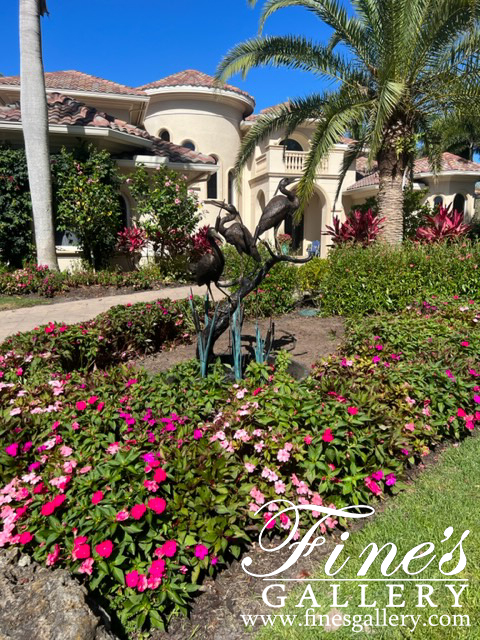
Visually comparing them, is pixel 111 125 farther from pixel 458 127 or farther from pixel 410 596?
pixel 410 596

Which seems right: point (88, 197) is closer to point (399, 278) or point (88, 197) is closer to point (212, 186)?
point (399, 278)

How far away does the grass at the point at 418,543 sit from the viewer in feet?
6.62

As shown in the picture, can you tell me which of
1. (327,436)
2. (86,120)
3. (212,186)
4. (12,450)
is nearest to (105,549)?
(12,450)

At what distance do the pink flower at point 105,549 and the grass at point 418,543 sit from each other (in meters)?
0.78

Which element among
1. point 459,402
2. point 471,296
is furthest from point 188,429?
point 471,296

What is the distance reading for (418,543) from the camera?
97.7 inches

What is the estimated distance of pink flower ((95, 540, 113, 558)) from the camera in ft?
6.45

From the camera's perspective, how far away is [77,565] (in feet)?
6.72

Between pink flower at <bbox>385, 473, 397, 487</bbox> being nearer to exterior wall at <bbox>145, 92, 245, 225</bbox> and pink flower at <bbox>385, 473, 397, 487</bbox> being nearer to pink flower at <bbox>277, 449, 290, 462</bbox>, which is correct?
pink flower at <bbox>277, 449, 290, 462</bbox>

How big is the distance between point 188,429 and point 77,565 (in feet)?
3.47

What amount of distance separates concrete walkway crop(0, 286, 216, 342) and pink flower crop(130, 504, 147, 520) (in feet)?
17.2

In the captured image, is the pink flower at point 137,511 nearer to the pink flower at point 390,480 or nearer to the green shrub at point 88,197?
the pink flower at point 390,480

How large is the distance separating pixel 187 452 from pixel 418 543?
1392 millimetres

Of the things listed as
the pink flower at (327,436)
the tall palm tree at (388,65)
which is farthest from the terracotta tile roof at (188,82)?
the pink flower at (327,436)
